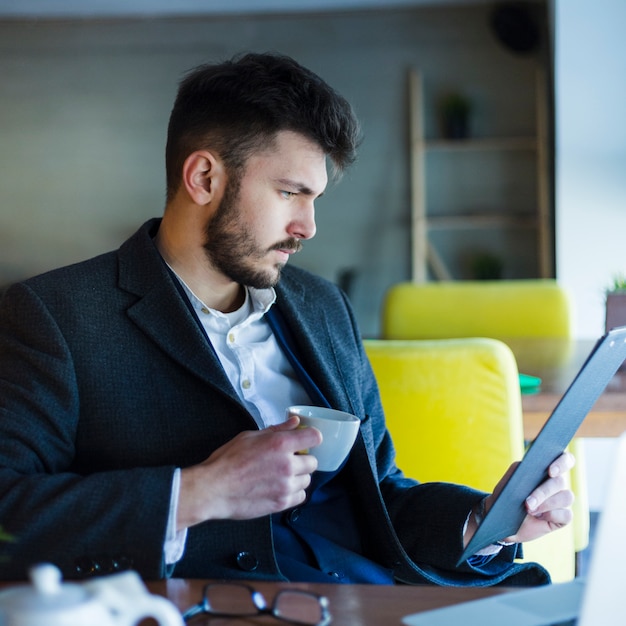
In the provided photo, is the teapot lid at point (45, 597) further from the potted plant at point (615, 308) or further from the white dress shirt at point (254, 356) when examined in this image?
the potted plant at point (615, 308)

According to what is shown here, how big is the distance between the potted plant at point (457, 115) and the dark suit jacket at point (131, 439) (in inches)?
173

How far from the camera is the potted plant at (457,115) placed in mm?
5672

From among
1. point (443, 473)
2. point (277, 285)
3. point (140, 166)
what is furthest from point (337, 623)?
point (140, 166)

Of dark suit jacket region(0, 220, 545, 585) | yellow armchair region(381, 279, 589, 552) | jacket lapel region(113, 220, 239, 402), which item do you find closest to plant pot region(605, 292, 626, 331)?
yellow armchair region(381, 279, 589, 552)

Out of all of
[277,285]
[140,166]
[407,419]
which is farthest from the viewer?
[140,166]

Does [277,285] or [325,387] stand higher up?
[277,285]

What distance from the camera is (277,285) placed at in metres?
1.62

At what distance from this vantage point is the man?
1.08m

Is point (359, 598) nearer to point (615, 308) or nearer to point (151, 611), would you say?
point (151, 611)

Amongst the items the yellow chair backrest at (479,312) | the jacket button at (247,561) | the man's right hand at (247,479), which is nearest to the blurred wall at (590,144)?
the yellow chair backrest at (479,312)

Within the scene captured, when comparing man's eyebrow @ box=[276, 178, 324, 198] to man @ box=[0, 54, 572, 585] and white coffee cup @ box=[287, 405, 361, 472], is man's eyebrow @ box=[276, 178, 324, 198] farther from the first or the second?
white coffee cup @ box=[287, 405, 361, 472]

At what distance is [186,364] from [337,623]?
0.55m

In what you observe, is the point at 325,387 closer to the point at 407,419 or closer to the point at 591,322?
the point at 407,419

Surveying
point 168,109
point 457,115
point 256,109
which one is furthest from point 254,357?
point 168,109
